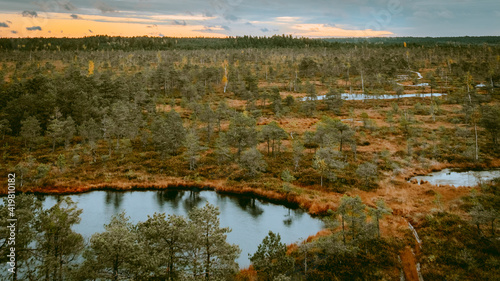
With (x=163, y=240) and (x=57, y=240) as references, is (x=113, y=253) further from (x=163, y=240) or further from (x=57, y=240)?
(x=57, y=240)

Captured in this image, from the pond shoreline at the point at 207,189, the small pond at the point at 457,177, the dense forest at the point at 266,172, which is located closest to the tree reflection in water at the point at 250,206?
the pond shoreline at the point at 207,189

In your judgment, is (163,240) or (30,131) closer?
(163,240)

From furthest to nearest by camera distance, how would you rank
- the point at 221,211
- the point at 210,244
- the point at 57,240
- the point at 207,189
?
the point at 207,189, the point at 221,211, the point at 210,244, the point at 57,240

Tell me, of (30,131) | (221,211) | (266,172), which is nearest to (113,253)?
(221,211)

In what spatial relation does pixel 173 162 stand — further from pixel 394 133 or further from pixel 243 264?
pixel 394 133

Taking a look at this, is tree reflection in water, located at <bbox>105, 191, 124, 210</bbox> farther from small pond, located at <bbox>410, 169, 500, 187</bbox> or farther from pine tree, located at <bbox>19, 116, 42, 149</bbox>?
small pond, located at <bbox>410, 169, 500, 187</bbox>
